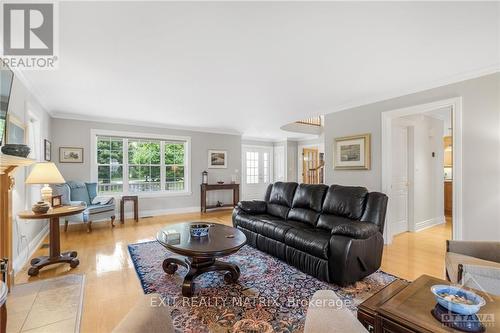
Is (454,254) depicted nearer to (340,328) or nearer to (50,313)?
(340,328)

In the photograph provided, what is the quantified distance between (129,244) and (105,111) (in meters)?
2.73

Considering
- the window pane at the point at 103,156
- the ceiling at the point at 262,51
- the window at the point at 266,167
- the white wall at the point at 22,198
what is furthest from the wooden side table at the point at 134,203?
the window at the point at 266,167

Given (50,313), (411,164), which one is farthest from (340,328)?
(411,164)

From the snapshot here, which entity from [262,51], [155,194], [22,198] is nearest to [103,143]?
[155,194]

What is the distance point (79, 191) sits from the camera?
476cm

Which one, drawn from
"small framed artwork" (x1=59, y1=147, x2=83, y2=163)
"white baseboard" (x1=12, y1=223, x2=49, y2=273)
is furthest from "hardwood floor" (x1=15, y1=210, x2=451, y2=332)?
"small framed artwork" (x1=59, y1=147, x2=83, y2=163)

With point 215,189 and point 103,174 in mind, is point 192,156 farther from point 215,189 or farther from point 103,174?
point 103,174

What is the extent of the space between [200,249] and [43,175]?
221 centimetres

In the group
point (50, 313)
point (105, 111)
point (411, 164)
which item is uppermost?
point (105, 111)

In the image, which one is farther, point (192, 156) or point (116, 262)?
point (192, 156)

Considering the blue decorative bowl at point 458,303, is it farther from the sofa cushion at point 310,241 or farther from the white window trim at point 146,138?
the white window trim at point 146,138

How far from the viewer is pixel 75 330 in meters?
1.76

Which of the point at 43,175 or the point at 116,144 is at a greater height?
the point at 116,144

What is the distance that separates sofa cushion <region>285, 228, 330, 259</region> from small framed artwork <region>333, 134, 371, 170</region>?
1.69m
